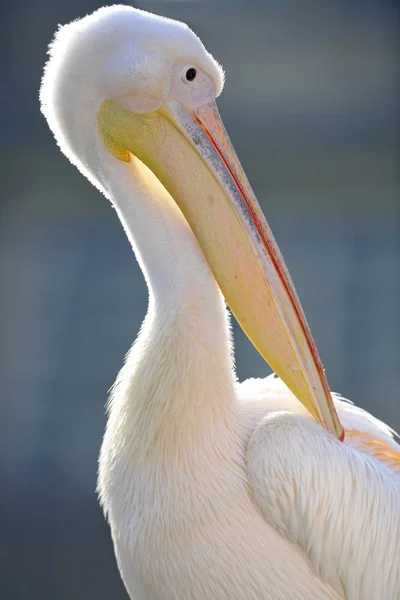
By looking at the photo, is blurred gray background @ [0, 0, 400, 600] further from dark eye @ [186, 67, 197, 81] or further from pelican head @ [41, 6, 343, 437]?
dark eye @ [186, 67, 197, 81]

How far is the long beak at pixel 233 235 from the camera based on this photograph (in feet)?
7.56

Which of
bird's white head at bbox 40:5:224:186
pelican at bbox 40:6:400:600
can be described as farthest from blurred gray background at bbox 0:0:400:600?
bird's white head at bbox 40:5:224:186

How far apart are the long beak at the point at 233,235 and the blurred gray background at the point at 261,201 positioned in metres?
3.80

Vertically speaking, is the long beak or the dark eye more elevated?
the dark eye

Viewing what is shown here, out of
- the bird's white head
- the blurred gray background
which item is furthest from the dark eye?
the blurred gray background

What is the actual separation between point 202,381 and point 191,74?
71 centimetres

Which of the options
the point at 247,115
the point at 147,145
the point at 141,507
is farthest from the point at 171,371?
the point at 247,115

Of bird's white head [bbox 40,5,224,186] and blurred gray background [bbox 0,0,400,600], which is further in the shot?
blurred gray background [bbox 0,0,400,600]

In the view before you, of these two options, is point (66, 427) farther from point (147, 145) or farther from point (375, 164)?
point (147, 145)

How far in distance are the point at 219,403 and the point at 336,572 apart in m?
0.47

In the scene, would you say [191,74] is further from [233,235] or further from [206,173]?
[233,235]

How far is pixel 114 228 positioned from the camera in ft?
25.2

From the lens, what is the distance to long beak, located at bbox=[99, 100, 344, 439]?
90.7 inches

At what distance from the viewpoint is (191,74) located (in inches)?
90.1
